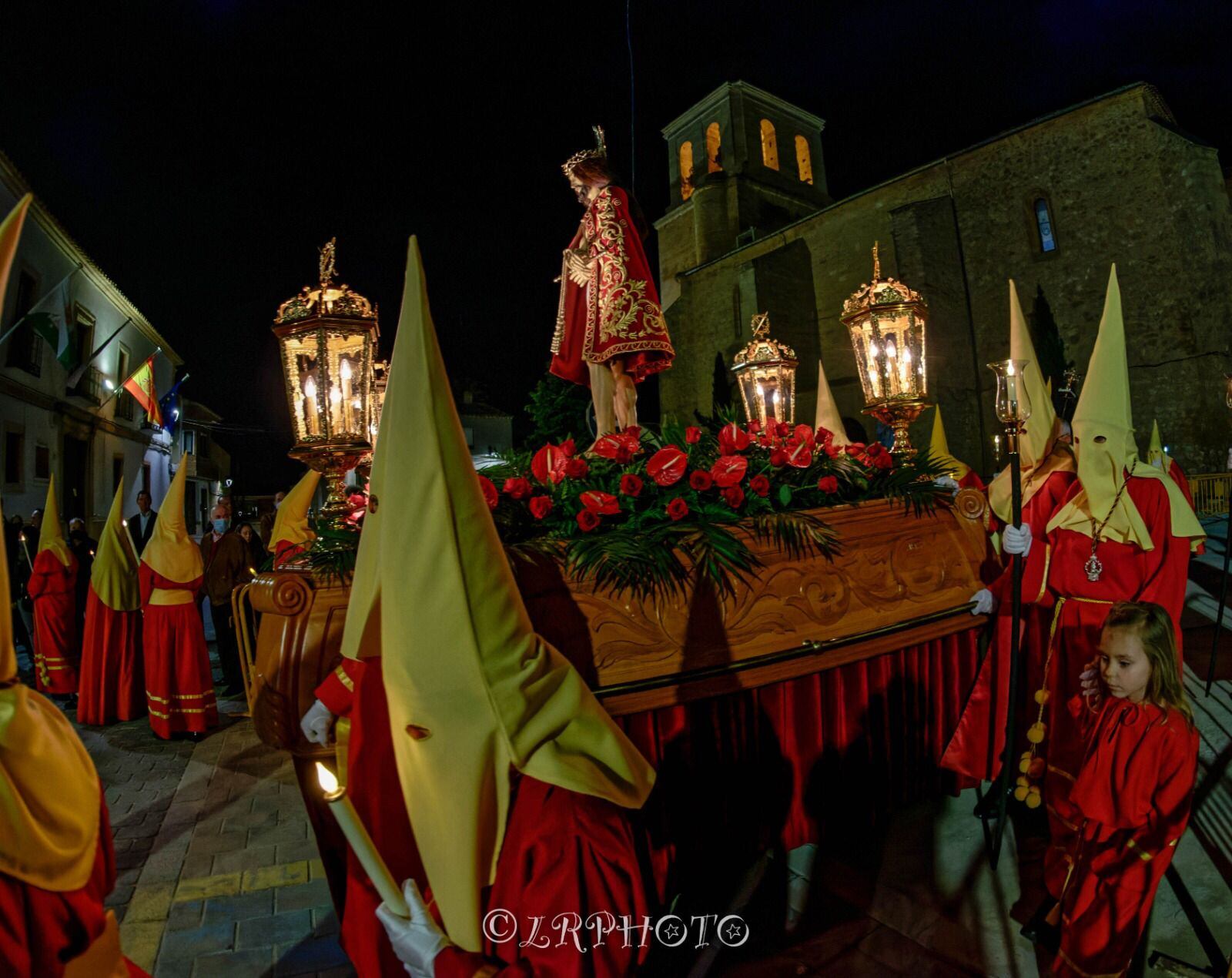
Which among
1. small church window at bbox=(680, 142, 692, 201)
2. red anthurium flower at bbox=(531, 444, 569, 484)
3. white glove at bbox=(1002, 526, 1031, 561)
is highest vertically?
small church window at bbox=(680, 142, 692, 201)

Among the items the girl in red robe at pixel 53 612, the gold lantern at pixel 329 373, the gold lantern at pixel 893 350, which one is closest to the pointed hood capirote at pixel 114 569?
the girl in red robe at pixel 53 612

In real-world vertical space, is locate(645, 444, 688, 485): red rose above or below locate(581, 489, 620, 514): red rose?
above

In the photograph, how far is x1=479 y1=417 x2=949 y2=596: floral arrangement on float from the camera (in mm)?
2605

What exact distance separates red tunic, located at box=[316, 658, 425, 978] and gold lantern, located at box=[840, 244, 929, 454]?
3.80 metres

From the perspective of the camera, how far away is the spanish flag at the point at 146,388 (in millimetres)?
17531

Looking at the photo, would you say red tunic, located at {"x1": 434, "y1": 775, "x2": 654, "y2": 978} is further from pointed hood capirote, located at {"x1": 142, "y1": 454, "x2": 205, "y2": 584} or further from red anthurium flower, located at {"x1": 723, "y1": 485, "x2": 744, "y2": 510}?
pointed hood capirote, located at {"x1": 142, "y1": 454, "x2": 205, "y2": 584}

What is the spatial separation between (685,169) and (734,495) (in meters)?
34.5

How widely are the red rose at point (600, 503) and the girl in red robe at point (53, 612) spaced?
7666 millimetres

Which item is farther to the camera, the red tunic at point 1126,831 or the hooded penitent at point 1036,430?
the hooded penitent at point 1036,430

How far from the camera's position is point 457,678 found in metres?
1.38

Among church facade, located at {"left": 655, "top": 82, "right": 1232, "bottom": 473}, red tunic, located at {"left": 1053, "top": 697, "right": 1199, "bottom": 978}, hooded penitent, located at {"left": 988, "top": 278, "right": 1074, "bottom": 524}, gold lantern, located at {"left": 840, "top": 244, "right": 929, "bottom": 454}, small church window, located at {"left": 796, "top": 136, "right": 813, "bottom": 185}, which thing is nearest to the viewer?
red tunic, located at {"left": 1053, "top": 697, "right": 1199, "bottom": 978}

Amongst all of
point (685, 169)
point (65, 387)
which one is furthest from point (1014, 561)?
point (685, 169)

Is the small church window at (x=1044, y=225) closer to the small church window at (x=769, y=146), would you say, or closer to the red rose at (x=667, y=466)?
the small church window at (x=769, y=146)

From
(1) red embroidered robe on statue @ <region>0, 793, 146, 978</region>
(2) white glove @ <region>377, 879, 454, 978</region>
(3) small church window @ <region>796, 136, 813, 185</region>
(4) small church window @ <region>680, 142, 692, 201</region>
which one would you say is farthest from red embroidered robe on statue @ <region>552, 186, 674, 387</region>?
(3) small church window @ <region>796, 136, 813, 185</region>
